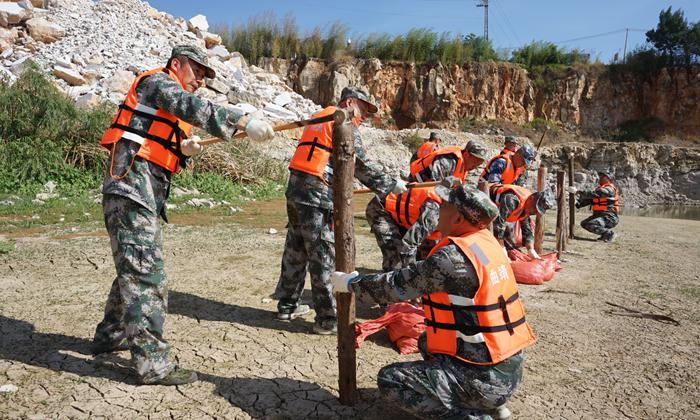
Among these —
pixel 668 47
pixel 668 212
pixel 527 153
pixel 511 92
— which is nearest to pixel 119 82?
pixel 527 153

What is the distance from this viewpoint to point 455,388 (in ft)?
9.56

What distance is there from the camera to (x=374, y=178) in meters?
4.53

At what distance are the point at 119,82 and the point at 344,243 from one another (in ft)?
53.2

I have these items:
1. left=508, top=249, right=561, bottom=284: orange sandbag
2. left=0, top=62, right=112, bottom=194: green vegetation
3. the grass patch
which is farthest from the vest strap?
left=0, top=62, right=112, bottom=194: green vegetation

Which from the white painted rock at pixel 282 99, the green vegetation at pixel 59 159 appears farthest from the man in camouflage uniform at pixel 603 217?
the white painted rock at pixel 282 99

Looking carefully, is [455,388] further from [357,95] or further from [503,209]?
[503,209]

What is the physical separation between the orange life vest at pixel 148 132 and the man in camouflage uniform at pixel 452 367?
179 centimetres

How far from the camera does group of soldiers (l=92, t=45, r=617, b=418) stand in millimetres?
2873

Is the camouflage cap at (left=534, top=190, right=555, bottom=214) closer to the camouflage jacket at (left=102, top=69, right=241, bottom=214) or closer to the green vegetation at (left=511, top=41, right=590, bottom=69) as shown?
the camouflage jacket at (left=102, top=69, right=241, bottom=214)

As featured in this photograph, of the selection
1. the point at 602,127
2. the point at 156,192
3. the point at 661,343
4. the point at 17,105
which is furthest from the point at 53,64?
the point at 602,127

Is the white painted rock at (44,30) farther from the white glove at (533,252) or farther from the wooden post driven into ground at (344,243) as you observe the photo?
the wooden post driven into ground at (344,243)

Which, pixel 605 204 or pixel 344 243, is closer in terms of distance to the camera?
pixel 344 243

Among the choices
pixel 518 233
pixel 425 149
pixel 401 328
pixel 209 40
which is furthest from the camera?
pixel 209 40

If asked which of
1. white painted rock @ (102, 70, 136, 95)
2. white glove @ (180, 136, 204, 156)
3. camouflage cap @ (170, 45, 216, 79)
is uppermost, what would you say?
white painted rock @ (102, 70, 136, 95)
